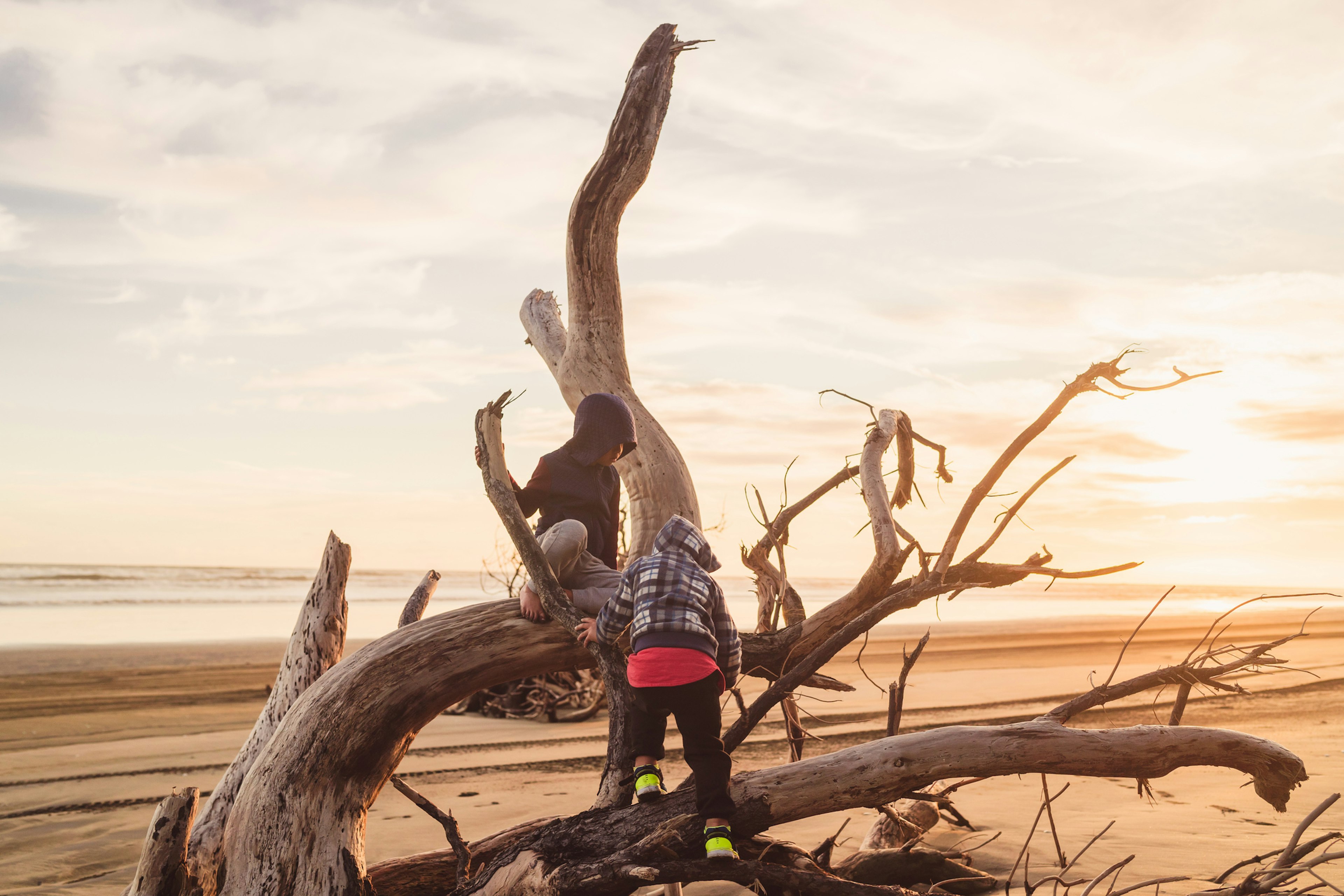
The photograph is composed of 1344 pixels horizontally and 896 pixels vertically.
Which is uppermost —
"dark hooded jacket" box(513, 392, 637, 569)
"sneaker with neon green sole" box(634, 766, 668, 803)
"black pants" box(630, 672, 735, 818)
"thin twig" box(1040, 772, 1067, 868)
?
"dark hooded jacket" box(513, 392, 637, 569)

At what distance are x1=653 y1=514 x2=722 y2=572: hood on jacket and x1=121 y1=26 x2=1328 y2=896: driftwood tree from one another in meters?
0.50

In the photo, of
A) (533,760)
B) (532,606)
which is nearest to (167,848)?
(532,606)

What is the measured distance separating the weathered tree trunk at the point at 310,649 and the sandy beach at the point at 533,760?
1.90 meters

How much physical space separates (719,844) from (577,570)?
4.66ft

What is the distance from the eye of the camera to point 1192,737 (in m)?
3.29

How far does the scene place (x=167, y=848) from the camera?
139 inches

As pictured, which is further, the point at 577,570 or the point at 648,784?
the point at 577,570

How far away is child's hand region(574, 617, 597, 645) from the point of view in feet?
12.2

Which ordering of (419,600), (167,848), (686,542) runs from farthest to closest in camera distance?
(419,600)
(686,542)
(167,848)

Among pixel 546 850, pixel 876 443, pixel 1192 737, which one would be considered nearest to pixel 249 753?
pixel 546 850

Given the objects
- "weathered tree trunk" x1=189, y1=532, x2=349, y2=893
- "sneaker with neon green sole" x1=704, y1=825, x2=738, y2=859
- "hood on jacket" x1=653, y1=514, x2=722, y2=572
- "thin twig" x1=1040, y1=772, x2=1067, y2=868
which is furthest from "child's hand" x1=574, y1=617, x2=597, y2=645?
"thin twig" x1=1040, y1=772, x2=1067, y2=868

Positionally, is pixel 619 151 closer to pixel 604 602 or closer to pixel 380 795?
pixel 604 602

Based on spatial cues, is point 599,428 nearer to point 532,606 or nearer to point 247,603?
point 532,606

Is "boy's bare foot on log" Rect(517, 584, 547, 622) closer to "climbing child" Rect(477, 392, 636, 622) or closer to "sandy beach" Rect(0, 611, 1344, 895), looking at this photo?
"climbing child" Rect(477, 392, 636, 622)
